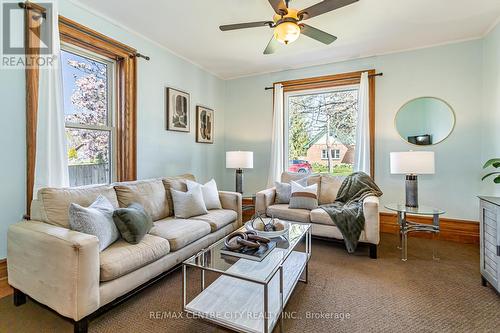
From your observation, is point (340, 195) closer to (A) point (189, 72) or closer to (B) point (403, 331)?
(B) point (403, 331)

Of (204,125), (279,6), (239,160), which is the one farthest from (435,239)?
(204,125)

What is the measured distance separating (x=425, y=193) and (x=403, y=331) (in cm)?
250

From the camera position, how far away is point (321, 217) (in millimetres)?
2922

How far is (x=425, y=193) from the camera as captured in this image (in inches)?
136

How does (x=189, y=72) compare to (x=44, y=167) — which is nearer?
(x=44, y=167)

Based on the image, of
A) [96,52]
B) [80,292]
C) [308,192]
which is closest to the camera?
[80,292]

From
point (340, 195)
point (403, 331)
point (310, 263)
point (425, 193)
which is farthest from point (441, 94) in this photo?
point (403, 331)

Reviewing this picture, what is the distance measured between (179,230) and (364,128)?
2.99 meters

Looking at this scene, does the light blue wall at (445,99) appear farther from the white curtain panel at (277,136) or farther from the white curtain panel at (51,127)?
the white curtain panel at (51,127)

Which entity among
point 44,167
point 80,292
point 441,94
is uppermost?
point 441,94

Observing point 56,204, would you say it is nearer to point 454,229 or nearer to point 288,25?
point 288,25

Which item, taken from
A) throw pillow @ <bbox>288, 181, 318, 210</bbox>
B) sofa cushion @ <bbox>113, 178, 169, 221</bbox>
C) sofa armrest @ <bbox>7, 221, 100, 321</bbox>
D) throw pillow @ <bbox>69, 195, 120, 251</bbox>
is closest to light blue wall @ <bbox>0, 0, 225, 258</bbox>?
sofa cushion @ <bbox>113, 178, 169, 221</bbox>

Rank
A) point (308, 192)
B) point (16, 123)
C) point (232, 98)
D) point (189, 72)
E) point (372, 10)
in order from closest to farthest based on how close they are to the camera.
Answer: point (16, 123) < point (372, 10) < point (308, 192) < point (189, 72) < point (232, 98)

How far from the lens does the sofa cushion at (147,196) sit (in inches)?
95.5
